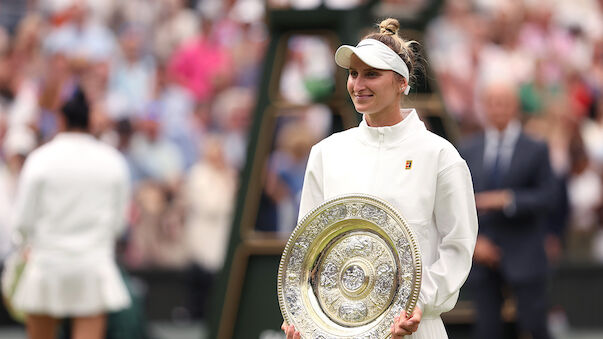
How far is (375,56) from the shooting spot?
402 centimetres

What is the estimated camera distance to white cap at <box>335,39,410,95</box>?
400cm

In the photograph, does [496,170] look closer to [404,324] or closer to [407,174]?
[407,174]

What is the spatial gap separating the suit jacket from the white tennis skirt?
2495mm

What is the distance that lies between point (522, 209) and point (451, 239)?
3.82 meters

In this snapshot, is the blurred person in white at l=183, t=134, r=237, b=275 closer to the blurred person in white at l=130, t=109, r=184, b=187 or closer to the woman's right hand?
the blurred person in white at l=130, t=109, r=184, b=187

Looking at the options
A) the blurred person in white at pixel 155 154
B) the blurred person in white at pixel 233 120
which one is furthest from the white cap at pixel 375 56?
the blurred person in white at pixel 233 120

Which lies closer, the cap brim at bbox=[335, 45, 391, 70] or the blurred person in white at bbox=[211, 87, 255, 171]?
the cap brim at bbox=[335, 45, 391, 70]

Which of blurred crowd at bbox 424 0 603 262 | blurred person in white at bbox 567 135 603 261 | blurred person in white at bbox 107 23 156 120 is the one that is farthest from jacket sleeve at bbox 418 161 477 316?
blurred person in white at bbox 107 23 156 120

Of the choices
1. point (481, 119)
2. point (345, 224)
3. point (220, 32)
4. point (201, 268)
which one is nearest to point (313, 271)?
point (345, 224)

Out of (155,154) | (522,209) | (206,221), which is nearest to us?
(522,209)

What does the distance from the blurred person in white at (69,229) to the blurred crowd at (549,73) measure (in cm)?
485

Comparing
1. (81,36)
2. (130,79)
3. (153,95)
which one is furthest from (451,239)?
(81,36)

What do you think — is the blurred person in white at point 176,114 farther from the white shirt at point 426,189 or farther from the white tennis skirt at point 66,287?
the white shirt at point 426,189

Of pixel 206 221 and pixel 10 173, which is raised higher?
pixel 10 173
